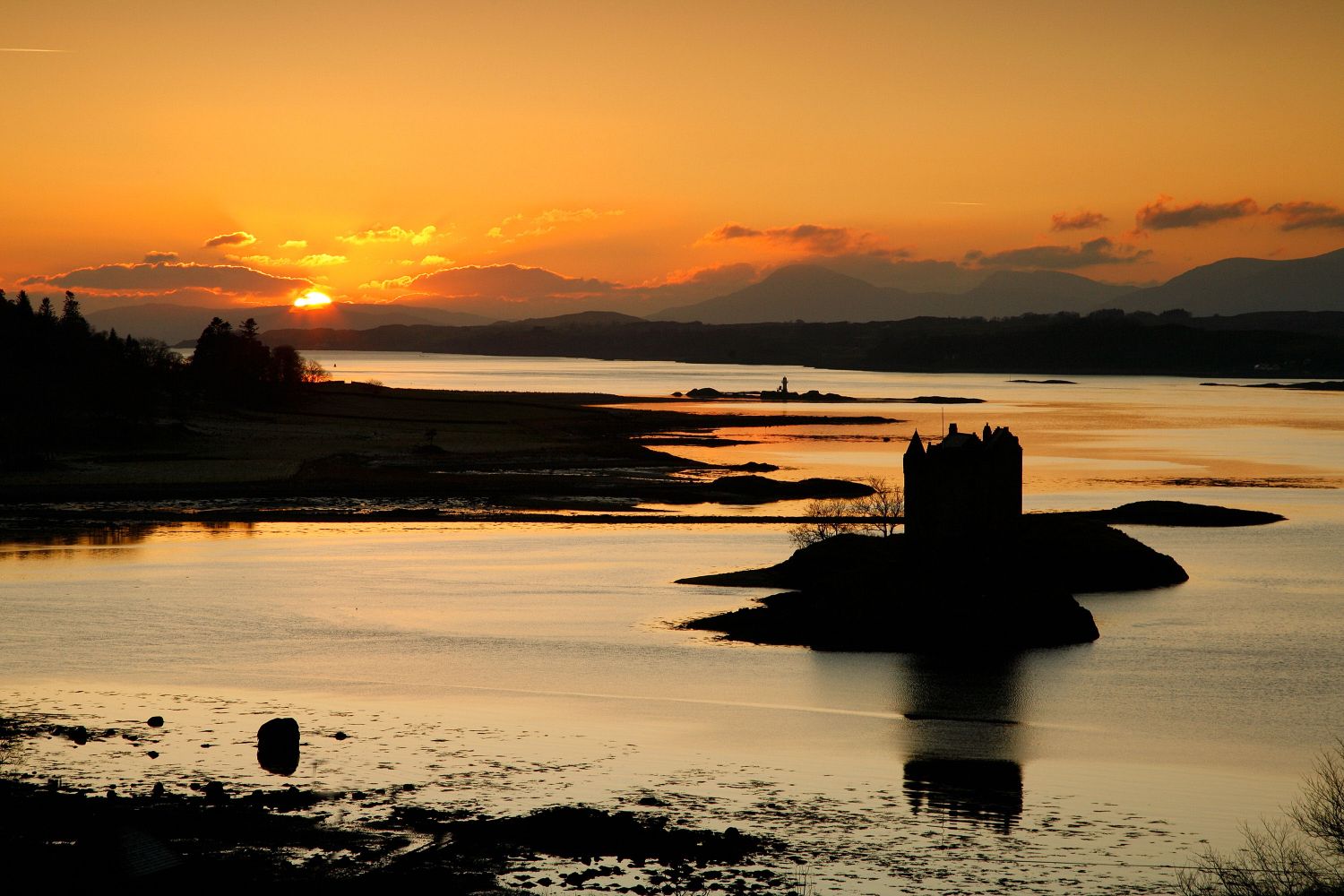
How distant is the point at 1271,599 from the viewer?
162 ft

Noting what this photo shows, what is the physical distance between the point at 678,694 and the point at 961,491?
12.4 m

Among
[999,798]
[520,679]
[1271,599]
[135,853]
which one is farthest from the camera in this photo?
Answer: [1271,599]

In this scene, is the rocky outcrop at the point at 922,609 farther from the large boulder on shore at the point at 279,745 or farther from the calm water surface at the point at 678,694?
the large boulder on shore at the point at 279,745

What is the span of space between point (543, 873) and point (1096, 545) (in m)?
36.1

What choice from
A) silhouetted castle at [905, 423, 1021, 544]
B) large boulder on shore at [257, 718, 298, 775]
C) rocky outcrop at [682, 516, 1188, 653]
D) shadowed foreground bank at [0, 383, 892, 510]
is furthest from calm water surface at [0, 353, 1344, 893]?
shadowed foreground bank at [0, 383, 892, 510]

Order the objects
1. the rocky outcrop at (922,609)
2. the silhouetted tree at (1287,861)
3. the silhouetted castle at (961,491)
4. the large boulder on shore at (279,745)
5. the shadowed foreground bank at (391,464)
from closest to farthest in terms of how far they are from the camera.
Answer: the silhouetted tree at (1287,861) < the large boulder on shore at (279,745) < the rocky outcrop at (922,609) < the silhouetted castle at (961,491) < the shadowed foreground bank at (391,464)

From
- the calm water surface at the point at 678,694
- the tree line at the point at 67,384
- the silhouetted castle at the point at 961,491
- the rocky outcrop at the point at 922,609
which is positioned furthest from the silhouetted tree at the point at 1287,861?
the tree line at the point at 67,384

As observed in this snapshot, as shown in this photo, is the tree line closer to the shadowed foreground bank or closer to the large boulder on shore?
the shadowed foreground bank

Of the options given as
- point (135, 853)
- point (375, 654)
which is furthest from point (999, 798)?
point (375, 654)

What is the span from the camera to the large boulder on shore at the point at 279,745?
81.8 feet

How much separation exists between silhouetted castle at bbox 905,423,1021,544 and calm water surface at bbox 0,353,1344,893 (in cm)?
149

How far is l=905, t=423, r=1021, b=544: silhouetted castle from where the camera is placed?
40.8 meters

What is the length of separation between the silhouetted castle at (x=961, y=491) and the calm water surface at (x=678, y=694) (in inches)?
58.6

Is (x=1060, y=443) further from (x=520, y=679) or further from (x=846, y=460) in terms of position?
(x=520, y=679)
